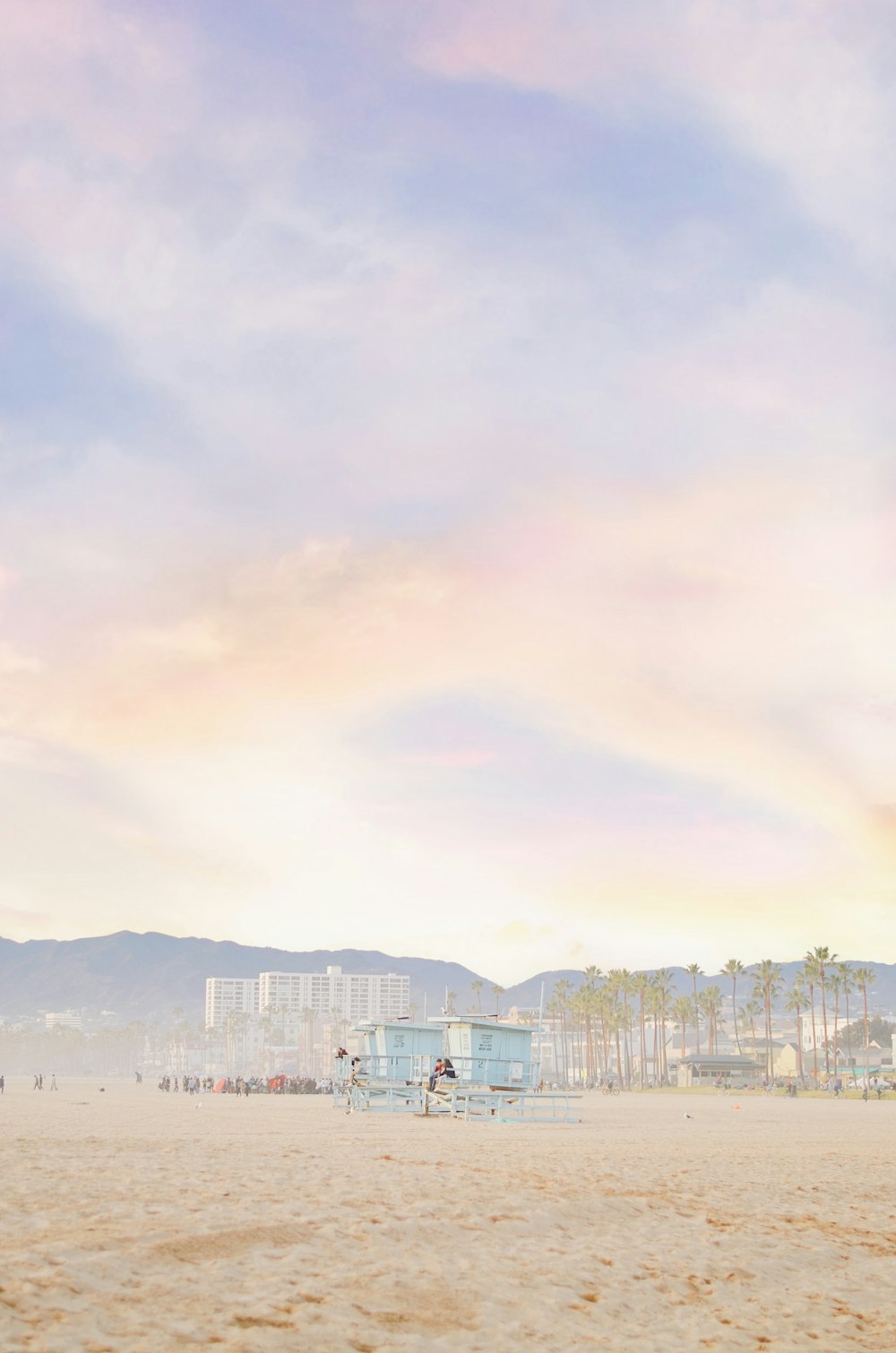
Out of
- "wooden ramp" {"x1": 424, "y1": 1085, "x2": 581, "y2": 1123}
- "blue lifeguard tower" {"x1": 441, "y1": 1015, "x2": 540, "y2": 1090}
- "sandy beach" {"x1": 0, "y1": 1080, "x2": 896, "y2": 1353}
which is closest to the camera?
"sandy beach" {"x1": 0, "y1": 1080, "x2": 896, "y2": 1353}

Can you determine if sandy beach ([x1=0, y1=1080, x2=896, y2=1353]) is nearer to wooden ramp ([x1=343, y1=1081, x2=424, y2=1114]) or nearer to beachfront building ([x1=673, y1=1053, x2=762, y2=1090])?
wooden ramp ([x1=343, y1=1081, x2=424, y2=1114])

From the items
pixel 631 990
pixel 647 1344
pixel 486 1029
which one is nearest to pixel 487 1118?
pixel 486 1029

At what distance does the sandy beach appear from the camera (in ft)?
35.0

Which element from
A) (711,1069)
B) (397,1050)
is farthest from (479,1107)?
(711,1069)

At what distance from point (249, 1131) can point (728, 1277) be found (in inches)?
A: 805

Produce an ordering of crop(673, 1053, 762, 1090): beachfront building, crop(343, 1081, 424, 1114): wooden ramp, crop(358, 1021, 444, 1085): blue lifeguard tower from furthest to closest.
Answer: crop(673, 1053, 762, 1090): beachfront building
crop(358, 1021, 444, 1085): blue lifeguard tower
crop(343, 1081, 424, 1114): wooden ramp

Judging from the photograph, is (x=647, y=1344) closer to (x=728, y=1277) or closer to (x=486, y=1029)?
(x=728, y=1277)

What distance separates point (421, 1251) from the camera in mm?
13719

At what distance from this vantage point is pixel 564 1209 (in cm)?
1720

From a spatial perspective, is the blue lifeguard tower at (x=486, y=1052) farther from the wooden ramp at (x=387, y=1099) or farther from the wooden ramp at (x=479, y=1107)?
the wooden ramp at (x=479, y=1107)

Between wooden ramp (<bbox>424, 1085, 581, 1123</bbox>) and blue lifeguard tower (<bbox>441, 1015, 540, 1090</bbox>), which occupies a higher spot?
blue lifeguard tower (<bbox>441, 1015, 540, 1090</bbox>)

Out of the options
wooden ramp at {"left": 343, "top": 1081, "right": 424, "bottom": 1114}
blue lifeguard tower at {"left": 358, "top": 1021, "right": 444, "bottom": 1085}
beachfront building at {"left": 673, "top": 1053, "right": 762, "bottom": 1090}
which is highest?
blue lifeguard tower at {"left": 358, "top": 1021, "right": 444, "bottom": 1085}

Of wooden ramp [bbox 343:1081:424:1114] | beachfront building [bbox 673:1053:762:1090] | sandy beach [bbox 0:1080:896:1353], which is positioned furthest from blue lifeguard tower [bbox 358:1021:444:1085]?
beachfront building [bbox 673:1053:762:1090]

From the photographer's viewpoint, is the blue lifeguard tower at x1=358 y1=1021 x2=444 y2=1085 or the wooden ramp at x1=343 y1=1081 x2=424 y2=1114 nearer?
the wooden ramp at x1=343 y1=1081 x2=424 y2=1114
